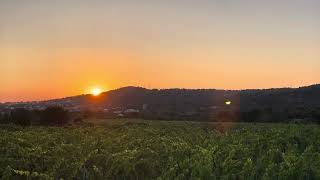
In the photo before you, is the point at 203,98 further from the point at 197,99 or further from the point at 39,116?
the point at 39,116

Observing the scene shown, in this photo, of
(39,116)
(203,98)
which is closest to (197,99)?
(203,98)

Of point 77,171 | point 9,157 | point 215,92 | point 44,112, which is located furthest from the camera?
point 215,92

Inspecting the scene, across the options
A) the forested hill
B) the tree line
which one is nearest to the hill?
the forested hill

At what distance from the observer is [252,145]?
26766 millimetres

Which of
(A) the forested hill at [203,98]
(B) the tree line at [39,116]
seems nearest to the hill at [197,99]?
(A) the forested hill at [203,98]

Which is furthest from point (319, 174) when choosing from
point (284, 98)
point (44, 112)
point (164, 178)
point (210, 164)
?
point (284, 98)

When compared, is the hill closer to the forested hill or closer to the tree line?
the forested hill

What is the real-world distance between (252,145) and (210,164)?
961cm

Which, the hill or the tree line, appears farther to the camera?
the hill

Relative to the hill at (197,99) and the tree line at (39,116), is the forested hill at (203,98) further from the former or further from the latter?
the tree line at (39,116)

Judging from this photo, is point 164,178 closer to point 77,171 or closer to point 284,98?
point 77,171

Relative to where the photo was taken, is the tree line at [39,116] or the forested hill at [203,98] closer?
the tree line at [39,116]

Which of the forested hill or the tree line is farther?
the forested hill

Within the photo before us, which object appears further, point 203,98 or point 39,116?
point 203,98
